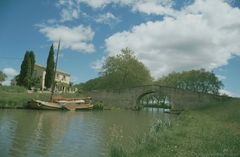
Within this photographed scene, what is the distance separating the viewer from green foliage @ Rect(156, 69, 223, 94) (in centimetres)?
7462

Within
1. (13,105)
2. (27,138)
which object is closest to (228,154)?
(27,138)

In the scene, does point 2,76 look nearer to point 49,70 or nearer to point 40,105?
point 49,70

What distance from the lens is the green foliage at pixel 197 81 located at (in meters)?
74.6

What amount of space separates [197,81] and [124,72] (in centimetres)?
2861

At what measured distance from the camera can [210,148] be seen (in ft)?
23.4

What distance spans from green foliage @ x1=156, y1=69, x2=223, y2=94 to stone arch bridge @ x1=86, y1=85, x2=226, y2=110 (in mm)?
25766

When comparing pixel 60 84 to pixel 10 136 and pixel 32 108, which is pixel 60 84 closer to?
pixel 32 108

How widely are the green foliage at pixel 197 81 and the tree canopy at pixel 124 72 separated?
18.0 m

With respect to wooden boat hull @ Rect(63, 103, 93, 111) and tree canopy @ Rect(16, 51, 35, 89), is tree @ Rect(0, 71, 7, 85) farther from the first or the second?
wooden boat hull @ Rect(63, 103, 93, 111)

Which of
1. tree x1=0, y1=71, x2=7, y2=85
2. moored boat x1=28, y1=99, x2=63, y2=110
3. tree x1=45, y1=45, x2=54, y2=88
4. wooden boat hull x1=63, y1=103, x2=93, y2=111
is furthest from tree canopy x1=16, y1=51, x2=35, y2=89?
moored boat x1=28, y1=99, x2=63, y2=110

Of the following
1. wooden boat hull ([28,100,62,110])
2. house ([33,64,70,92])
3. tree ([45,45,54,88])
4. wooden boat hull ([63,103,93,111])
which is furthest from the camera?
tree ([45,45,54,88])

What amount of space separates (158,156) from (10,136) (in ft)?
23.1

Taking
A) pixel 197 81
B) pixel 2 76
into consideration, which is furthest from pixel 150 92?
pixel 197 81

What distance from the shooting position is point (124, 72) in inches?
2170
